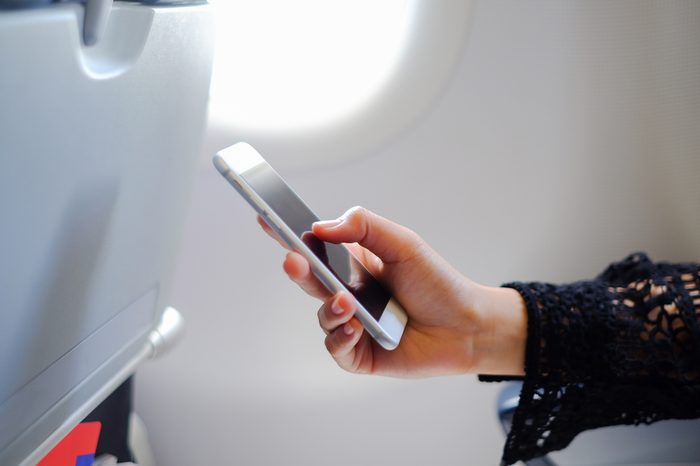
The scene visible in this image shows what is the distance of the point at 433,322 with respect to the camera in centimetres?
71

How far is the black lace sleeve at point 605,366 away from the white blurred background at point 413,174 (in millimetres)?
287

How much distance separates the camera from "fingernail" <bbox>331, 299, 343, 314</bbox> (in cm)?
50

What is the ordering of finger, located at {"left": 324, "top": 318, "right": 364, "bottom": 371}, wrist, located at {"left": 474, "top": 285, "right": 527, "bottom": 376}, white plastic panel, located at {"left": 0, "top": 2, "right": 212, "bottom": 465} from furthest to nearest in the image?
1. wrist, located at {"left": 474, "top": 285, "right": 527, "bottom": 376}
2. finger, located at {"left": 324, "top": 318, "right": 364, "bottom": 371}
3. white plastic panel, located at {"left": 0, "top": 2, "right": 212, "bottom": 465}

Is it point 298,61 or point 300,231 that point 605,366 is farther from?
point 298,61

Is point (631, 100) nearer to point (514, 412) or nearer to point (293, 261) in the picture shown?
point (514, 412)

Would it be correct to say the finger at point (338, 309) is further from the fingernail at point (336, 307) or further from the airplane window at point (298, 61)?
the airplane window at point (298, 61)

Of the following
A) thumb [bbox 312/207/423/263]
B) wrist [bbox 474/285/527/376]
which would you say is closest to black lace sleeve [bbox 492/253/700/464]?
wrist [bbox 474/285/527/376]

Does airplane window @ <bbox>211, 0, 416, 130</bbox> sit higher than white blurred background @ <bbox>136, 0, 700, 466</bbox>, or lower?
higher

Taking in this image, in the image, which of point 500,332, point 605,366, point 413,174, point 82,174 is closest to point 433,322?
point 500,332

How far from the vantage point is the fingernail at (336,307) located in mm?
504

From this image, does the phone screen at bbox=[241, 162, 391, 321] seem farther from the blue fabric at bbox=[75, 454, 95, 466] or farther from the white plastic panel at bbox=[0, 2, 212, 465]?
the blue fabric at bbox=[75, 454, 95, 466]

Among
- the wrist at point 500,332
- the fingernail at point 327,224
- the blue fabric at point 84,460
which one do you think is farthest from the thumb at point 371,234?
the blue fabric at point 84,460

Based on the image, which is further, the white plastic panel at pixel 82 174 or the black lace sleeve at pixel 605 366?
the black lace sleeve at pixel 605 366

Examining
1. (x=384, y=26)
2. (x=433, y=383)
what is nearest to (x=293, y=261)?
(x=384, y=26)
